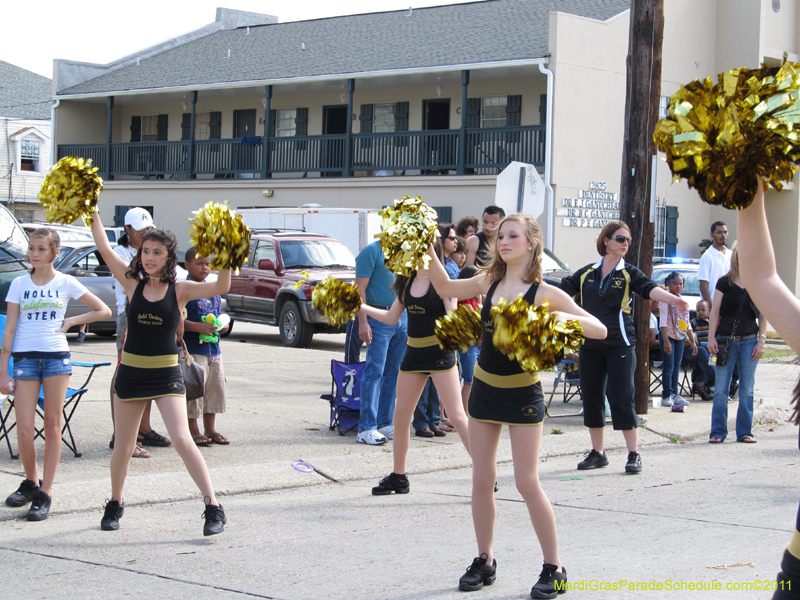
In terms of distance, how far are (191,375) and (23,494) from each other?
1.90 metres

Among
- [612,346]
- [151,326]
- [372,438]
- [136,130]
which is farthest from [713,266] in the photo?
[136,130]

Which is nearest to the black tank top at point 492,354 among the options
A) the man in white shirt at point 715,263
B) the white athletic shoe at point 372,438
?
the white athletic shoe at point 372,438

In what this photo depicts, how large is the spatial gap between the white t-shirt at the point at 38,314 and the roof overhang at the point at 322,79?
62.1 ft

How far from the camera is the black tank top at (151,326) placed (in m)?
5.35

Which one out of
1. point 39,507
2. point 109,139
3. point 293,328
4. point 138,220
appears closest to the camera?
point 39,507

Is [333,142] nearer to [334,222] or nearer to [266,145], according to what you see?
[266,145]

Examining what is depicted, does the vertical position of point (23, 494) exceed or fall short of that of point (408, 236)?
it falls short

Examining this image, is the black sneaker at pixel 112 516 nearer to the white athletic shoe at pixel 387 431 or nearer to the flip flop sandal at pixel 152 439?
the flip flop sandal at pixel 152 439

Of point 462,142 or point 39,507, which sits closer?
point 39,507

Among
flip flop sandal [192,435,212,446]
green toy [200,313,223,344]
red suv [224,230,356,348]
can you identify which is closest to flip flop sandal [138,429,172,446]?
flip flop sandal [192,435,212,446]

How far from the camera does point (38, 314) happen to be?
5.88 m

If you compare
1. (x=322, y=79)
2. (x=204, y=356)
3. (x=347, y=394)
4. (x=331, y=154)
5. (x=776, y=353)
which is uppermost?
(x=322, y=79)

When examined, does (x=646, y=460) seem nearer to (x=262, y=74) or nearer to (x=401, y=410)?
(x=401, y=410)

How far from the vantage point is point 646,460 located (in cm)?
811
